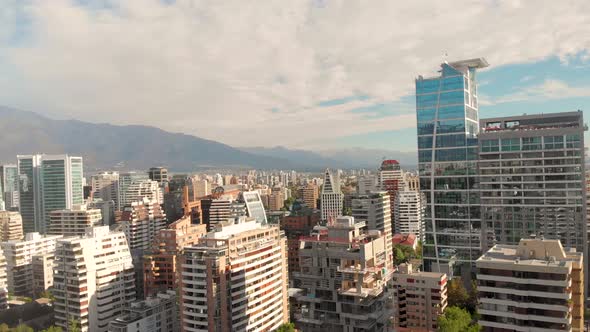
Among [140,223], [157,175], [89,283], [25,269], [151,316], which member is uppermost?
[157,175]

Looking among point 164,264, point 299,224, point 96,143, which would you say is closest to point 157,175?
point 299,224

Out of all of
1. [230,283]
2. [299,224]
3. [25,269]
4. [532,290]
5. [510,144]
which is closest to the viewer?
[532,290]

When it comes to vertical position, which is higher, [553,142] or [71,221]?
[553,142]

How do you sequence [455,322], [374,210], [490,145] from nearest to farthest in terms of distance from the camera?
[455,322]
[490,145]
[374,210]

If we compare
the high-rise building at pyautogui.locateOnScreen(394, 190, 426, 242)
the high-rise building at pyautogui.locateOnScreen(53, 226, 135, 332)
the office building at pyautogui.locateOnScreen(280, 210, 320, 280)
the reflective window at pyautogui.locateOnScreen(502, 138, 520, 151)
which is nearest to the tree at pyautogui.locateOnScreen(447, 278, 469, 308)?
the reflective window at pyautogui.locateOnScreen(502, 138, 520, 151)

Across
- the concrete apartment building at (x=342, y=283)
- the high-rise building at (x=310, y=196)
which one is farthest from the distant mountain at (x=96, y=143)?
the concrete apartment building at (x=342, y=283)

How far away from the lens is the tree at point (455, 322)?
21875mm

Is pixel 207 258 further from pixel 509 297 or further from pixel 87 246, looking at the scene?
pixel 509 297

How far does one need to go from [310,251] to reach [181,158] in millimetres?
166951

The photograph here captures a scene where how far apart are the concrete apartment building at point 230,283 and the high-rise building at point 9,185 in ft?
185

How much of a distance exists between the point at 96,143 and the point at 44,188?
3634 inches

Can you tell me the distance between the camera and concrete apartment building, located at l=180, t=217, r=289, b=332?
22.0 m

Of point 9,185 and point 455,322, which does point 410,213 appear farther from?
point 9,185

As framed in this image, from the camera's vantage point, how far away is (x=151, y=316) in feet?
81.5
